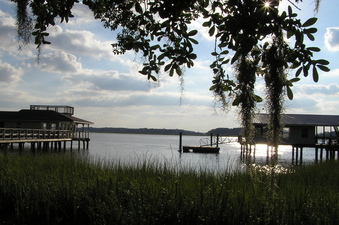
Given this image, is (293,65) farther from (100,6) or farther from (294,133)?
(294,133)

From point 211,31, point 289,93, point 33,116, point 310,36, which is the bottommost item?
point 289,93

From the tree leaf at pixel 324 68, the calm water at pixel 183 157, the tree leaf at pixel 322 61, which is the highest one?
the tree leaf at pixel 322 61

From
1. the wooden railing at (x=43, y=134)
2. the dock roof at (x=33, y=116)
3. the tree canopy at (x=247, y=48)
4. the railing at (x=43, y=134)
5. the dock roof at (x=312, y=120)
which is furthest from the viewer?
the dock roof at (x=33, y=116)

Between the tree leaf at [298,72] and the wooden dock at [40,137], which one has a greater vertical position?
the tree leaf at [298,72]

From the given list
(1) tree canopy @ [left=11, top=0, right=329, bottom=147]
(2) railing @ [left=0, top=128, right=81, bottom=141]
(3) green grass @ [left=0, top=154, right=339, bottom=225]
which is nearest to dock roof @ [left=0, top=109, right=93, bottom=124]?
(2) railing @ [left=0, top=128, right=81, bottom=141]

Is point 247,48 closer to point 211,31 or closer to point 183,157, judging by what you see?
point 211,31

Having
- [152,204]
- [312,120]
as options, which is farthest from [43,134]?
[152,204]

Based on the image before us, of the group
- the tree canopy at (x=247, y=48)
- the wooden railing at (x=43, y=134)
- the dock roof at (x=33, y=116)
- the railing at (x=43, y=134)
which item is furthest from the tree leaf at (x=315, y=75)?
the dock roof at (x=33, y=116)

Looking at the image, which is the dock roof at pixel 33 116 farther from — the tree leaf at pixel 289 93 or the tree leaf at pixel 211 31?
the tree leaf at pixel 289 93

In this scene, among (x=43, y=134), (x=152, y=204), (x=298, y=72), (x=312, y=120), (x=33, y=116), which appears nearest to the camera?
(x=298, y=72)

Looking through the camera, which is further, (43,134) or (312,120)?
(43,134)

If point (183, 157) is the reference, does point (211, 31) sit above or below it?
above

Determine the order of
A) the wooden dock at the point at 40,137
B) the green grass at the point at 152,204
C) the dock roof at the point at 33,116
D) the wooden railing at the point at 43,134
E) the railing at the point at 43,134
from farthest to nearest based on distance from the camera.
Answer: the dock roof at the point at 33,116
the railing at the point at 43,134
the wooden railing at the point at 43,134
the wooden dock at the point at 40,137
the green grass at the point at 152,204

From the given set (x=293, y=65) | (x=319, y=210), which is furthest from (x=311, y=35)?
(x=319, y=210)
